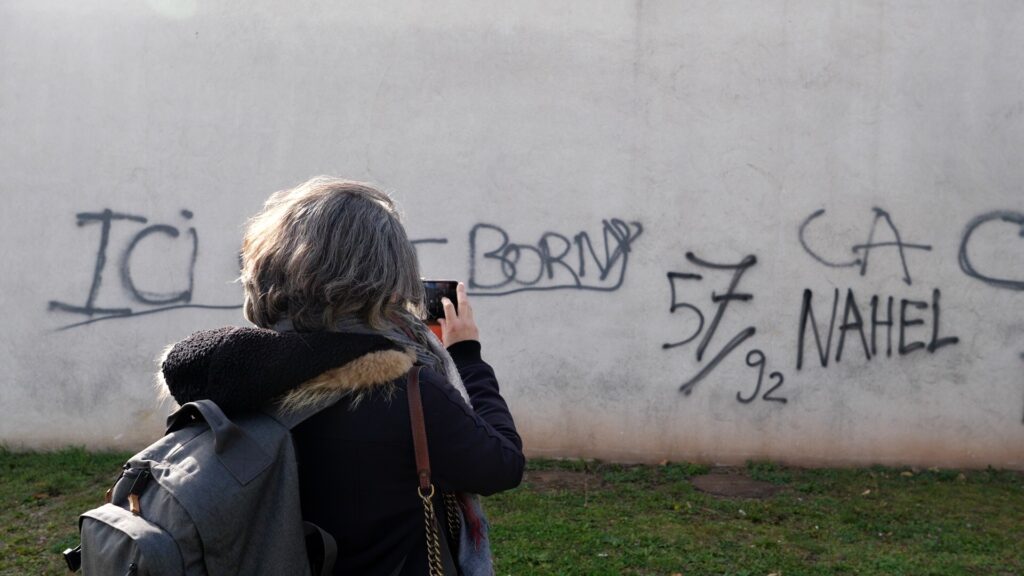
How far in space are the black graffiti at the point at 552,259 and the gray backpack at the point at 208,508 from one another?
397 centimetres

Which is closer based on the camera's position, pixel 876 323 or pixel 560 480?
pixel 560 480

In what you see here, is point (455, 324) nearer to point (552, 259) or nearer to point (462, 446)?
point (462, 446)

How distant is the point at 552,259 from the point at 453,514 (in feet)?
12.3

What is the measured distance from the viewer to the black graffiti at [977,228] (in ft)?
17.7

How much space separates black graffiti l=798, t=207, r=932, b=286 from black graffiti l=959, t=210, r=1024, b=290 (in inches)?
8.6

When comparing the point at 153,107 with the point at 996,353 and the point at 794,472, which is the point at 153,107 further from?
the point at 996,353

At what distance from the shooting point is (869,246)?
545cm

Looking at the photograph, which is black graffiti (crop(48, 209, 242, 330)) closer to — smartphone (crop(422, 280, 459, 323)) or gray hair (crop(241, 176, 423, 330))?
smartphone (crop(422, 280, 459, 323))

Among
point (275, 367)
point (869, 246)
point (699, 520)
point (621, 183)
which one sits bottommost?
point (699, 520)

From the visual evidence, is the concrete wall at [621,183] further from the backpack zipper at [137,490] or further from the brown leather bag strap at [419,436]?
the backpack zipper at [137,490]

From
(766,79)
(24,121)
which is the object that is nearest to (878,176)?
(766,79)

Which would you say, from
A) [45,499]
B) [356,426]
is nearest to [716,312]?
[45,499]

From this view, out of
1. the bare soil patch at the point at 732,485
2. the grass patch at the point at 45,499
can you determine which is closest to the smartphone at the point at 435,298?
the grass patch at the point at 45,499

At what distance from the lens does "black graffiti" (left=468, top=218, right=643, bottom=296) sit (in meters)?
5.49
